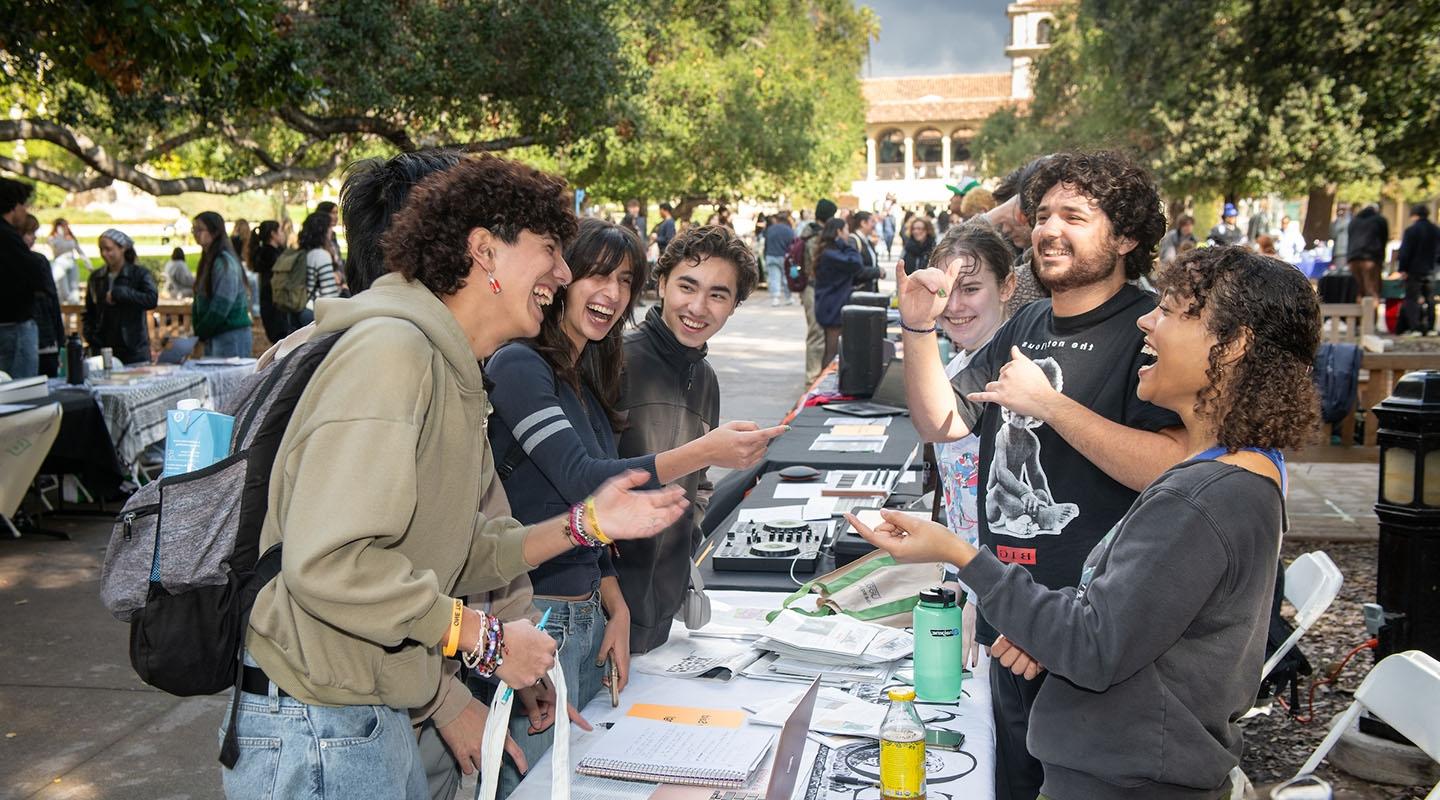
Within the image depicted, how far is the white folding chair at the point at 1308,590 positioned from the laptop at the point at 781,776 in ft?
6.86

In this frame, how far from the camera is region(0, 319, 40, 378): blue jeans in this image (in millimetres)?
7980

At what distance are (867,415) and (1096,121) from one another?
27.5m

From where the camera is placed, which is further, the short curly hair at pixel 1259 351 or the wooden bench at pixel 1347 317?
the wooden bench at pixel 1347 317

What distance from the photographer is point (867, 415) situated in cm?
666

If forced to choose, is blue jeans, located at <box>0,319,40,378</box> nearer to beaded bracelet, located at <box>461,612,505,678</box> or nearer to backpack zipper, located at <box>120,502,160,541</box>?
backpack zipper, located at <box>120,502,160,541</box>

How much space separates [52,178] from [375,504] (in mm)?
12792

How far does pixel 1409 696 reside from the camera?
106 inches

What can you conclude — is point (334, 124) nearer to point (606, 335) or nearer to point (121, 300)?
point (121, 300)

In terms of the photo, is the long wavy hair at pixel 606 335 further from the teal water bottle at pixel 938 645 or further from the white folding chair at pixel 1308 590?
the white folding chair at pixel 1308 590

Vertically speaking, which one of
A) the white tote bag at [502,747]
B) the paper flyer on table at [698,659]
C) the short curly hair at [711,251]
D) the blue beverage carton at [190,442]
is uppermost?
the short curly hair at [711,251]

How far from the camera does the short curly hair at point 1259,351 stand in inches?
71.1

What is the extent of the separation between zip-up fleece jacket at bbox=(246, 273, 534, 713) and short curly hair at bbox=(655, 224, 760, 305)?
1228mm

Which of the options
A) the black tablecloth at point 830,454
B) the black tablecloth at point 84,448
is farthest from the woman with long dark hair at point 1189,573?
the black tablecloth at point 84,448

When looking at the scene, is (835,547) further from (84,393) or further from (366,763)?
(84,393)
